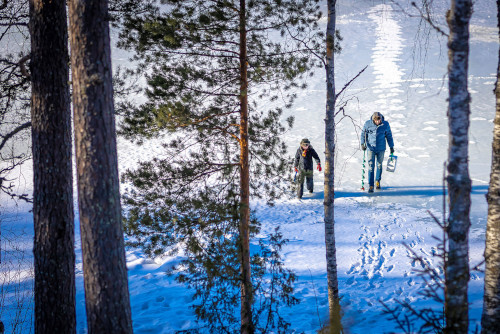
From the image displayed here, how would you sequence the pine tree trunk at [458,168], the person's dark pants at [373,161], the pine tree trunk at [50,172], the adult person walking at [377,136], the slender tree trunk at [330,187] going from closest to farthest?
the pine tree trunk at [458,168] → the pine tree trunk at [50,172] → the slender tree trunk at [330,187] → the adult person walking at [377,136] → the person's dark pants at [373,161]

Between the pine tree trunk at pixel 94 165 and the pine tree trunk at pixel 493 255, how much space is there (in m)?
3.75

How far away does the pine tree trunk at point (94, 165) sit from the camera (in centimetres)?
376

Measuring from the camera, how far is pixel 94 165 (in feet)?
12.4

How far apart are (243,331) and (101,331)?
2089mm

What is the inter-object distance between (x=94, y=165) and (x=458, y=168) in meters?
3.43

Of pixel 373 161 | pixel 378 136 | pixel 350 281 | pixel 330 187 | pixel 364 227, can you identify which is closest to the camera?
pixel 330 187

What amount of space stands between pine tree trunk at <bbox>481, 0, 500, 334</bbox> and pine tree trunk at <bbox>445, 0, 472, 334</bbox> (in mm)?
747

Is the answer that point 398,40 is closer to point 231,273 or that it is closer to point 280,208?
point 280,208

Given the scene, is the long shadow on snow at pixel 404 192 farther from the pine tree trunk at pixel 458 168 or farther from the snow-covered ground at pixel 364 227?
the pine tree trunk at pixel 458 168

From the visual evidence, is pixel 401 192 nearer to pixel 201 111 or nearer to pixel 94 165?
pixel 201 111

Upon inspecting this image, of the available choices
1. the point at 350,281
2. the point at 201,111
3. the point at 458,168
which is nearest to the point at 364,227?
the point at 350,281

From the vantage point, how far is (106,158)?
3838 millimetres

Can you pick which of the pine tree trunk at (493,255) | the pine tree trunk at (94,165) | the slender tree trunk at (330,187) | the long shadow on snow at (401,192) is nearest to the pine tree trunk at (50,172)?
the pine tree trunk at (94,165)

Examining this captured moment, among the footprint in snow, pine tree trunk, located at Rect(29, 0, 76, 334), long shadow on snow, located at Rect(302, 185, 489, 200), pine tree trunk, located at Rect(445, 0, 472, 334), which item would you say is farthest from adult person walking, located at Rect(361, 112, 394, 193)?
pine tree trunk, located at Rect(29, 0, 76, 334)
